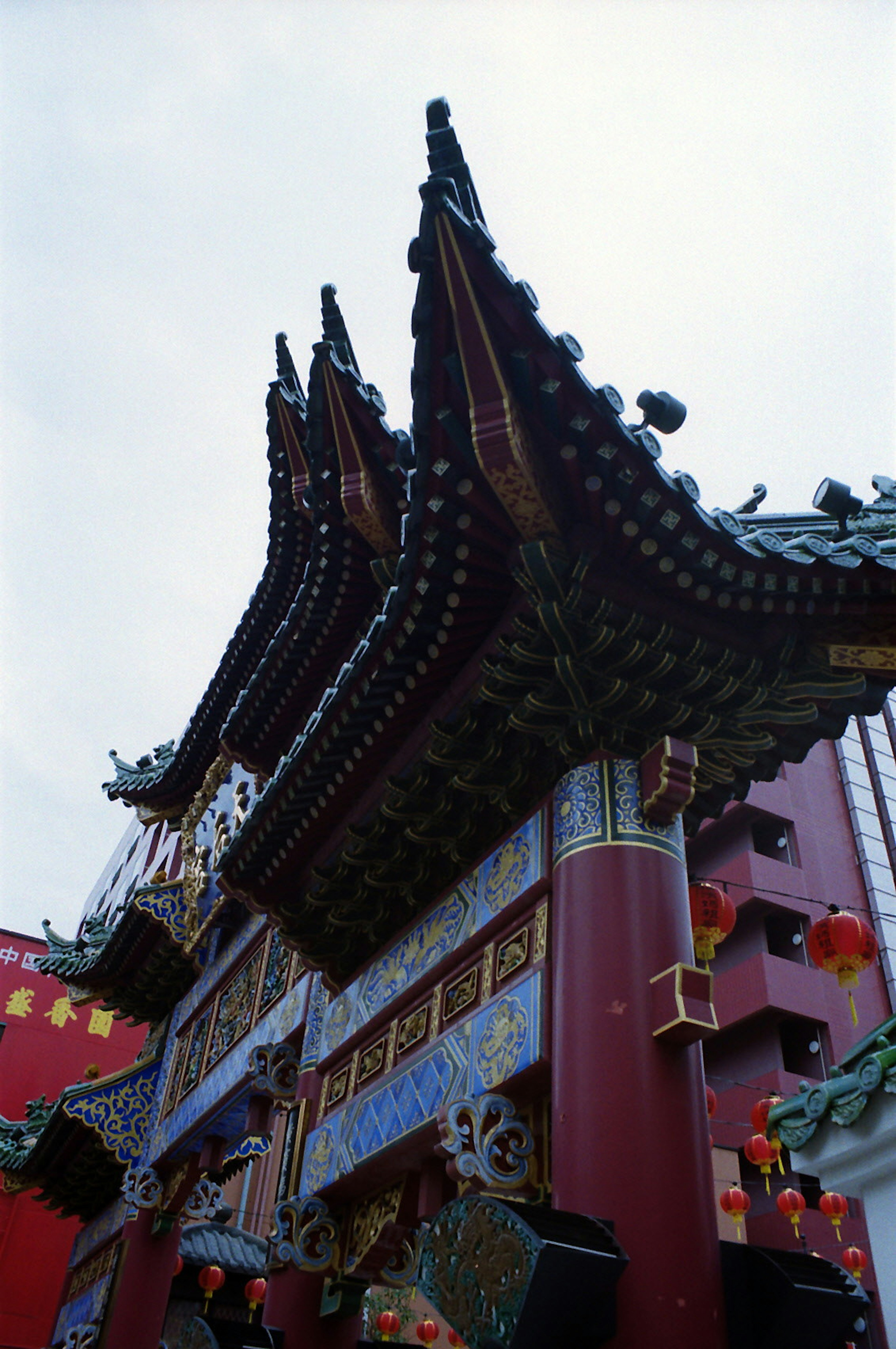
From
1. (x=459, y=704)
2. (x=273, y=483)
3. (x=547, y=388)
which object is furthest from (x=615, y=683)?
(x=273, y=483)

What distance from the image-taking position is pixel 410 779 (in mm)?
7047

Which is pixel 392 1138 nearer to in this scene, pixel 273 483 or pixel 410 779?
pixel 410 779

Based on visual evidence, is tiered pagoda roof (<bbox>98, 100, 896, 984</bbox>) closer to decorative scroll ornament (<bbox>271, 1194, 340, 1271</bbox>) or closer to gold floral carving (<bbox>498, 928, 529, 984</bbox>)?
gold floral carving (<bbox>498, 928, 529, 984</bbox>)

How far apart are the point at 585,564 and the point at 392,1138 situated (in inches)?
148

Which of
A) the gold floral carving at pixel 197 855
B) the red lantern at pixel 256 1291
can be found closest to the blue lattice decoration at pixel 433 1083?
the gold floral carving at pixel 197 855

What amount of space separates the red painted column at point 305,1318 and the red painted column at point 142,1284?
18.3 feet

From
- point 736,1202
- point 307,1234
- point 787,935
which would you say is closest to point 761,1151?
point 736,1202

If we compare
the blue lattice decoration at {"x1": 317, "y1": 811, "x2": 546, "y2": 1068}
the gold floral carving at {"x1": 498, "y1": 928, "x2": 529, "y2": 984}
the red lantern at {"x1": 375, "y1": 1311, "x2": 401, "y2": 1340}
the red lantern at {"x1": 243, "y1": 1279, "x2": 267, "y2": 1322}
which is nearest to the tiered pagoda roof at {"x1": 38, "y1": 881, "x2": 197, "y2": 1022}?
the red lantern at {"x1": 243, "y1": 1279, "x2": 267, "y2": 1322}

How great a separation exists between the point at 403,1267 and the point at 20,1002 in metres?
16.3

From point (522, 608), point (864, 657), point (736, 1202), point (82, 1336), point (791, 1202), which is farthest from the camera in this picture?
point (82, 1336)

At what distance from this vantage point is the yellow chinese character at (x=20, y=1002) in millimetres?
20797

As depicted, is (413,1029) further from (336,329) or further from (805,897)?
(805,897)

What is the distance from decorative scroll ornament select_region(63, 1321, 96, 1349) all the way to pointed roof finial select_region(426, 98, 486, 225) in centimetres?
1282

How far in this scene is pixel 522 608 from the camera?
6.29m
